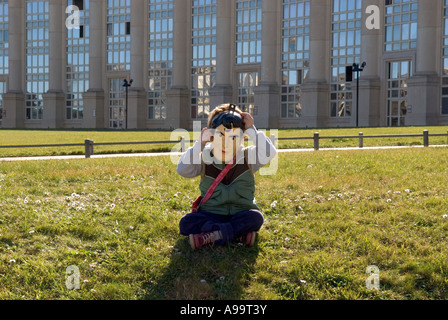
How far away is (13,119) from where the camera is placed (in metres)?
61.4

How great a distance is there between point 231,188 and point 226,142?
1.80 ft

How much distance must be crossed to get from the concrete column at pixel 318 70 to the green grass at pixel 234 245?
35.5 metres

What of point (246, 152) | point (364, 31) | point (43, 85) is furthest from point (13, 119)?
point (246, 152)

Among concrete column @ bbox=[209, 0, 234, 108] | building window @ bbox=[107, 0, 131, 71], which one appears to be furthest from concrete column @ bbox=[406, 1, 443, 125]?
building window @ bbox=[107, 0, 131, 71]

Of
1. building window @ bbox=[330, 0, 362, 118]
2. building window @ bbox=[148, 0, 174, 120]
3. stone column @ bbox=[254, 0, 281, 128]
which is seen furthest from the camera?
building window @ bbox=[148, 0, 174, 120]

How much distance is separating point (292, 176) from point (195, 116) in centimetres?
4317

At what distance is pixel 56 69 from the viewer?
58969 mm

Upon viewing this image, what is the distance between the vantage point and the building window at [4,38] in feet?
206

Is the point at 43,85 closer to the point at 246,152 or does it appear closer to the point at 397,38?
the point at 397,38

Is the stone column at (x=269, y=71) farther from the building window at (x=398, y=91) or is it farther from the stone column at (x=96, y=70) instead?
the stone column at (x=96, y=70)

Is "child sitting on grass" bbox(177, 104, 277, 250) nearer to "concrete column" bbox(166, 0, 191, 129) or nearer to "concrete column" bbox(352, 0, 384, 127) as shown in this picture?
"concrete column" bbox(352, 0, 384, 127)

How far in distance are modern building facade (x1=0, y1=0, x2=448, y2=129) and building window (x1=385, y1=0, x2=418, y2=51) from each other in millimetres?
87

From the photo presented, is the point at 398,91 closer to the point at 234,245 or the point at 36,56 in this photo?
the point at 234,245

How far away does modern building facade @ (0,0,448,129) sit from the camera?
42125 mm
